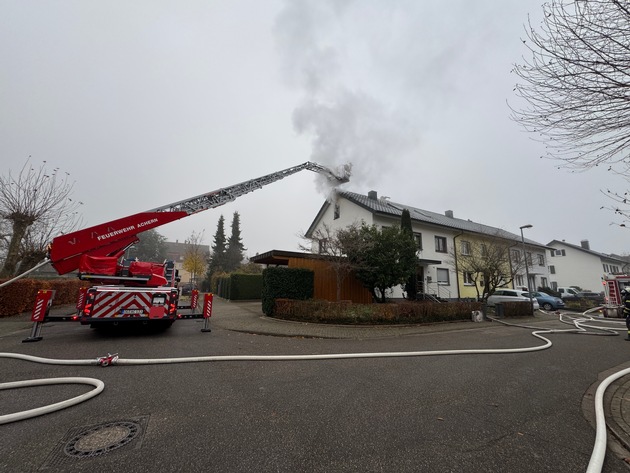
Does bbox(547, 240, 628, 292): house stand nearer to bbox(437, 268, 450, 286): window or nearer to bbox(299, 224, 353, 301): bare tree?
bbox(437, 268, 450, 286): window

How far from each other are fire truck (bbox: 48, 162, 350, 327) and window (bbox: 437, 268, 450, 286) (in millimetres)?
18394

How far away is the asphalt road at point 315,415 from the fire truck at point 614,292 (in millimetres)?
14899

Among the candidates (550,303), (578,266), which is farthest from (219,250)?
(578,266)

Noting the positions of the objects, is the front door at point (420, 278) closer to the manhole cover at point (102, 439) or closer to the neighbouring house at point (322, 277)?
the neighbouring house at point (322, 277)

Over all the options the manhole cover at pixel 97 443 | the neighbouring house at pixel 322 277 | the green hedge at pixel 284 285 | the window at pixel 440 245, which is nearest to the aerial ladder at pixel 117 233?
the green hedge at pixel 284 285

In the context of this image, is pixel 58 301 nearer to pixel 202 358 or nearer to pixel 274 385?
pixel 202 358

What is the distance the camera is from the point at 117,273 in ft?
27.3

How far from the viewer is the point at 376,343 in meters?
8.18

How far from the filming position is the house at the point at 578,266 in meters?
40.5

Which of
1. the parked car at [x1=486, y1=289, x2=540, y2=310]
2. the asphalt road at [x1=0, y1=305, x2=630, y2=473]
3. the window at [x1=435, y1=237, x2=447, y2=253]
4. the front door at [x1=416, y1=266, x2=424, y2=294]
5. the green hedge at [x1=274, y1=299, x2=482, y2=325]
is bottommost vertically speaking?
the asphalt road at [x1=0, y1=305, x2=630, y2=473]

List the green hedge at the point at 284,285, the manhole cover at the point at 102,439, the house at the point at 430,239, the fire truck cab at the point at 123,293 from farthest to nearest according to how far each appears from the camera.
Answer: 1. the house at the point at 430,239
2. the green hedge at the point at 284,285
3. the fire truck cab at the point at 123,293
4. the manhole cover at the point at 102,439

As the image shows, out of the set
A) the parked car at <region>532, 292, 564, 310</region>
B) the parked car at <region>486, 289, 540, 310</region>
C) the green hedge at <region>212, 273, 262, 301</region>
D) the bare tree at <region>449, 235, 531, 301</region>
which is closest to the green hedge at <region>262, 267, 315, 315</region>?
the green hedge at <region>212, 273, 262, 301</region>

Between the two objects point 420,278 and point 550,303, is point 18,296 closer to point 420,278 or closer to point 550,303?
point 420,278

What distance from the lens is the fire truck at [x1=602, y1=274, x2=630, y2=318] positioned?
16.9m
